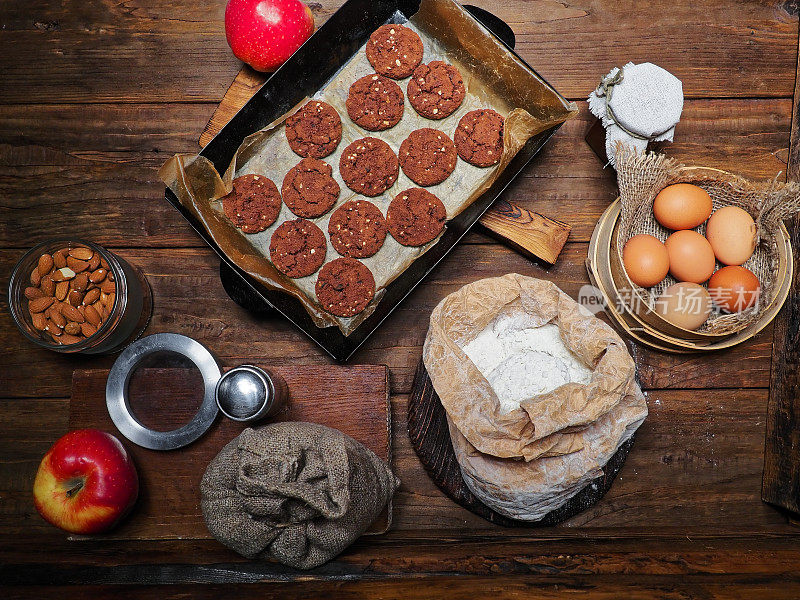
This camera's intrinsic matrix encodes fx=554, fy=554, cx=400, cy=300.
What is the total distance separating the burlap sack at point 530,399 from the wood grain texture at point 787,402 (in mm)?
570

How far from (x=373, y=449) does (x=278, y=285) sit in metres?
0.44

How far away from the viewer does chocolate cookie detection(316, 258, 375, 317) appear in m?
1.33

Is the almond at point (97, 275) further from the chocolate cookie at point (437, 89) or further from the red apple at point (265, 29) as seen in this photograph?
the chocolate cookie at point (437, 89)

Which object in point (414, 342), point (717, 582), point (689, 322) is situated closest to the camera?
point (717, 582)

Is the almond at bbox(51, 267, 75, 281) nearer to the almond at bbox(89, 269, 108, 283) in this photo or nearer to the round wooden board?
the almond at bbox(89, 269, 108, 283)

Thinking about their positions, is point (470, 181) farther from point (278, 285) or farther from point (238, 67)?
point (238, 67)

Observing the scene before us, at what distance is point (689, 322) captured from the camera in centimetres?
127

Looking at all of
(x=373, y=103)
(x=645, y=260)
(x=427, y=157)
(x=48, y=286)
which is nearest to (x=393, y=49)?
(x=373, y=103)

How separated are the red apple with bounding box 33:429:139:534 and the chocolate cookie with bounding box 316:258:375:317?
0.58 meters

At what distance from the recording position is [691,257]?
1.28 meters

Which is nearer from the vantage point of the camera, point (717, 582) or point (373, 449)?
point (717, 582)

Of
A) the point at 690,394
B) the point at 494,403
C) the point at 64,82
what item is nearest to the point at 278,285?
the point at 494,403

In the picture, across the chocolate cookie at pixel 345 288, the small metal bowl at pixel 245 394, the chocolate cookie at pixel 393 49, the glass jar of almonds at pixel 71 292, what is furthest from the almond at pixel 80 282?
the chocolate cookie at pixel 393 49

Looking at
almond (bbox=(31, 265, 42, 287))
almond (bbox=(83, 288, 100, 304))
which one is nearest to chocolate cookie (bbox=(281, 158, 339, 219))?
almond (bbox=(83, 288, 100, 304))
